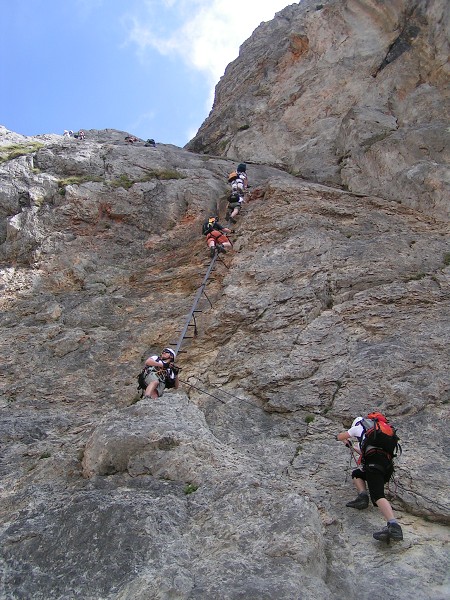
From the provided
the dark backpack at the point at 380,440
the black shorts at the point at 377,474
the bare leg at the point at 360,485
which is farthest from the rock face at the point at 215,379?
the dark backpack at the point at 380,440

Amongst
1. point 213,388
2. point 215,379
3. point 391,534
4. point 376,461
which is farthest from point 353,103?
point 391,534

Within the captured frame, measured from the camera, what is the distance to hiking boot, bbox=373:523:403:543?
6.43m

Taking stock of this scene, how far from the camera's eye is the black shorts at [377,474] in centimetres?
695

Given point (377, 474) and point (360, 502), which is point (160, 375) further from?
point (377, 474)

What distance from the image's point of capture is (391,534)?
643cm

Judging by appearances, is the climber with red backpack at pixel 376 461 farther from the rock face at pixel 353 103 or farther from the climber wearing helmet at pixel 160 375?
the rock face at pixel 353 103

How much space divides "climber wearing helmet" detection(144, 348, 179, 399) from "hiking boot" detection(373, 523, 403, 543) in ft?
14.3

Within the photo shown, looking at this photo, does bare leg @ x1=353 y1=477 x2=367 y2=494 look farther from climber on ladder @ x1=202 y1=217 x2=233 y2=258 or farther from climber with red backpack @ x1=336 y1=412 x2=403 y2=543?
climber on ladder @ x1=202 y1=217 x2=233 y2=258

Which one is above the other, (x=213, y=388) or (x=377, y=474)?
(x=213, y=388)

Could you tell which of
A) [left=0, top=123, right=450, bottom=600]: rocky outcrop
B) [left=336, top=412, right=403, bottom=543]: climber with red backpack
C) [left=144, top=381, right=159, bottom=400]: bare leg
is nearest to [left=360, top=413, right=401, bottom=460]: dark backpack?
[left=336, top=412, right=403, bottom=543]: climber with red backpack

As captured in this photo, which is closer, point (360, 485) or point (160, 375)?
point (360, 485)

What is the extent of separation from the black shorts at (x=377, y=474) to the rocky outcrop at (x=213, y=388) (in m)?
0.42

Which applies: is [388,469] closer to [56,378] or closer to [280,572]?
[280,572]

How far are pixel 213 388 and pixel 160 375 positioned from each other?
1159mm
